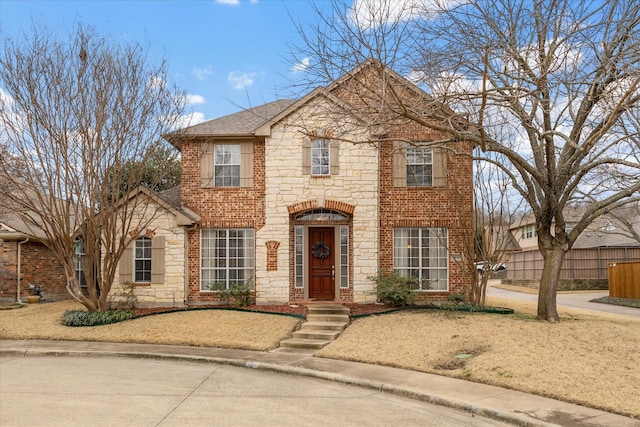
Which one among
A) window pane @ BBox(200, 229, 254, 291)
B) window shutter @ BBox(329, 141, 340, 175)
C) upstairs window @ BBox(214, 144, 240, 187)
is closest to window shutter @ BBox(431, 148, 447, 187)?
window shutter @ BBox(329, 141, 340, 175)

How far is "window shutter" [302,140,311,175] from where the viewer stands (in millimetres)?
17125

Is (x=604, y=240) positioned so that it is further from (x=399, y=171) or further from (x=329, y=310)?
(x=329, y=310)

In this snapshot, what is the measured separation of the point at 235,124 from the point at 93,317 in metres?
7.32

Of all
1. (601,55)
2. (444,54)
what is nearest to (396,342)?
(444,54)

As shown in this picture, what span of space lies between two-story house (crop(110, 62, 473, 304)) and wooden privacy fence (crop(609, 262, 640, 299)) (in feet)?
38.9

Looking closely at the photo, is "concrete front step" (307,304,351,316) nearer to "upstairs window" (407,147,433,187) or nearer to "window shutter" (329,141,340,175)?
"window shutter" (329,141,340,175)

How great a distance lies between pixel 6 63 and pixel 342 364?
11.0 metres

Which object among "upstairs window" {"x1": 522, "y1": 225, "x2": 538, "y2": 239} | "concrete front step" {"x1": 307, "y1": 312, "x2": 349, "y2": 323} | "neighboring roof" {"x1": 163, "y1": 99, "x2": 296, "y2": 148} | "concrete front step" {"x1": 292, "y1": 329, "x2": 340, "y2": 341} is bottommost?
"concrete front step" {"x1": 292, "y1": 329, "x2": 340, "y2": 341}

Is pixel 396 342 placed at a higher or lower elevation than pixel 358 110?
lower

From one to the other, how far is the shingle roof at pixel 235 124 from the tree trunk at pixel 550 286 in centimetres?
876

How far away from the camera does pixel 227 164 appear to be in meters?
17.6

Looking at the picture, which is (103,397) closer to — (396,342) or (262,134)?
(396,342)

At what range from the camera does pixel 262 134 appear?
55.6 feet

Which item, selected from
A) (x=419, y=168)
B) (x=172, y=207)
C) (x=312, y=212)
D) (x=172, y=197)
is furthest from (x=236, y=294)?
(x=419, y=168)
